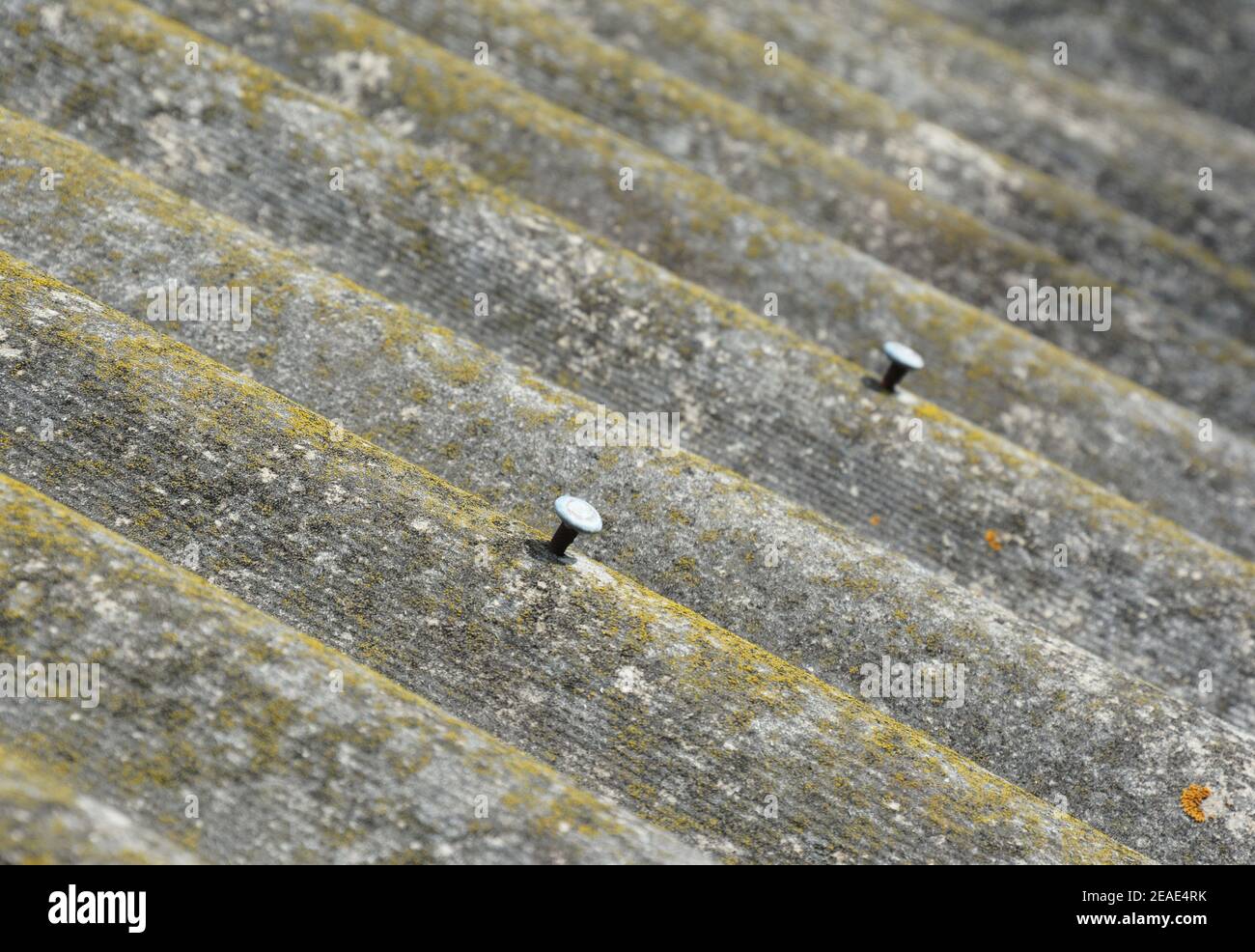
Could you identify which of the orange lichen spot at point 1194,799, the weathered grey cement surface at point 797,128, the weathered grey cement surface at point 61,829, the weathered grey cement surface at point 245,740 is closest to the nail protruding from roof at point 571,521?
the weathered grey cement surface at point 245,740

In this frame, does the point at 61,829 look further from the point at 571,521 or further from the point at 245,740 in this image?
the point at 571,521

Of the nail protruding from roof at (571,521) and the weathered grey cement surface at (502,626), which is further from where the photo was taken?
the nail protruding from roof at (571,521)

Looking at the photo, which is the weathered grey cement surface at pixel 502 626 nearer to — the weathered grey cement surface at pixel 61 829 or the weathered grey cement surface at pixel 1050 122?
the weathered grey cement surface at pixel 61 829

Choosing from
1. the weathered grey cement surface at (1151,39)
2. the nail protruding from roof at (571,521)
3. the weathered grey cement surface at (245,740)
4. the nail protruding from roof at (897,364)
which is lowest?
the weathered grey cement surface at (245,740)

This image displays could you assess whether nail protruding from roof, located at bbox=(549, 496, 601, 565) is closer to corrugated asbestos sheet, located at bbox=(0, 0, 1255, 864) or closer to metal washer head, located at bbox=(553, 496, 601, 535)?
metal washer head, located at bbox=(553, 496, 601, 535)

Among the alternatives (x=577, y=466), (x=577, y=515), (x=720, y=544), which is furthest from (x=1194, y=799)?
(x=577, y=466)

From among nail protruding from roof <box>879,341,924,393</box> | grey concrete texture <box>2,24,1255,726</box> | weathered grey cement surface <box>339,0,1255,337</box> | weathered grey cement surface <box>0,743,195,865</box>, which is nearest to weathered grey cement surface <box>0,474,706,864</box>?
weathered grey cement surface <box>0,743,195,865</box>

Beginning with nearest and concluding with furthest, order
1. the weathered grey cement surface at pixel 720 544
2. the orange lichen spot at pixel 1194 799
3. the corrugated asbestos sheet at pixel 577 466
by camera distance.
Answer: the corrugated asbestos sheet at pixel 577 466, the orange lichen spot at pixel 1194 799, the weathered grey cement surface at pixel 720 544
